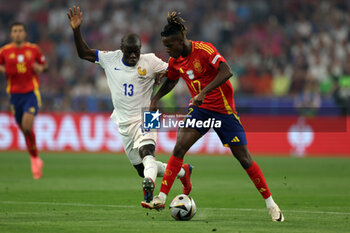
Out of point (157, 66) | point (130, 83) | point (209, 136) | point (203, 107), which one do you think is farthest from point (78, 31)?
point (209, 136)

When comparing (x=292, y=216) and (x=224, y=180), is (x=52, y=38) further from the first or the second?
(x=292, y=216)

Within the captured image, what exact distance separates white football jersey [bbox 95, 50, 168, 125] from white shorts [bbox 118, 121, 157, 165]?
8cm

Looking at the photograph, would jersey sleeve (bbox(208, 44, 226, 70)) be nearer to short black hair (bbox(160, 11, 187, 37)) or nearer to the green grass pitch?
short black hair (bbox(160, 11, 187, 37))

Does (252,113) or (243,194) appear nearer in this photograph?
(243,194)

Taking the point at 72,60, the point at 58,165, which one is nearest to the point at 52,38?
the point at 72,60

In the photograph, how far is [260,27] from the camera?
2597 cm

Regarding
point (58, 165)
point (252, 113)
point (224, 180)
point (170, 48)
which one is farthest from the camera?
point (252, 113)

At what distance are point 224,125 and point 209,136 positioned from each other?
1354cm

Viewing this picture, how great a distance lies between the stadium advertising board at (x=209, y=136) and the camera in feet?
68.9

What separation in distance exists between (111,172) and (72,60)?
37.5 ft

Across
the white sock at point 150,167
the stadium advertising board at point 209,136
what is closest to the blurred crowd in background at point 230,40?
the stadium advertising board at point 209,136

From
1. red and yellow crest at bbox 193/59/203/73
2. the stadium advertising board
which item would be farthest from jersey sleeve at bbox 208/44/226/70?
the stadium advertising board

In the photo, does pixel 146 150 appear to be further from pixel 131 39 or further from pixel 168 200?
pixel 168 200

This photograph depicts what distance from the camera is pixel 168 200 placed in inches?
406
